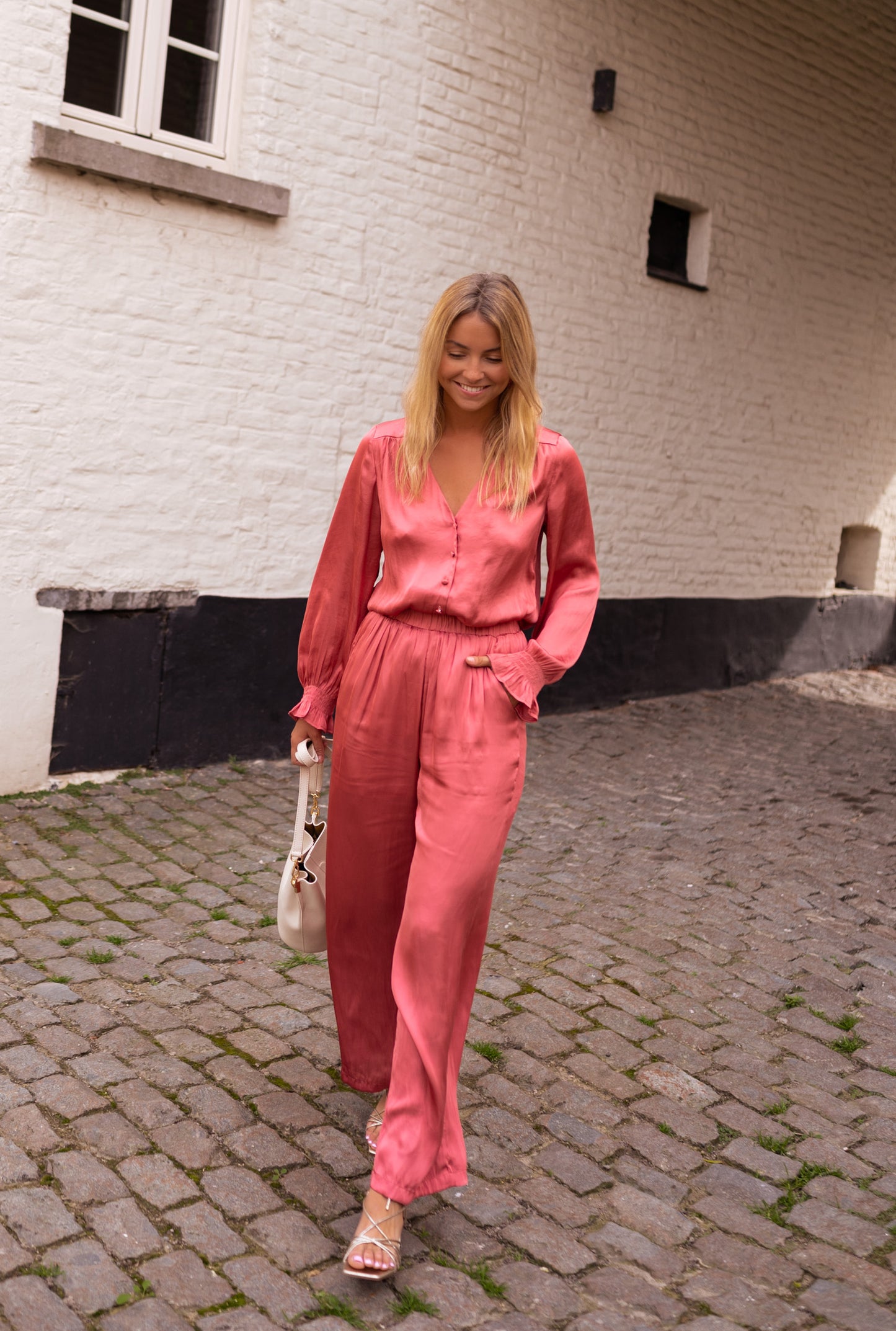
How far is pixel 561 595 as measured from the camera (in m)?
2.94

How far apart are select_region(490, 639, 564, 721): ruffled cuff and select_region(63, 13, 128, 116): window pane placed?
4.06m

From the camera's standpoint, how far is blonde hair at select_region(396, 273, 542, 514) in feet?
8.85

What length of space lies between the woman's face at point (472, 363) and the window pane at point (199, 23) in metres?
4.08

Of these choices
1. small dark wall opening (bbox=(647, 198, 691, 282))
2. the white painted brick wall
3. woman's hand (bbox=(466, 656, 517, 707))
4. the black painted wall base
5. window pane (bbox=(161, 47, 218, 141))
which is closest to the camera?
woman's hand (bbox=(466, 656, 517, 707))

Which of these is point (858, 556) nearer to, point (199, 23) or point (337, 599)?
point (199, 23)

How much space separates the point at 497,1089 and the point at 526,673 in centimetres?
130

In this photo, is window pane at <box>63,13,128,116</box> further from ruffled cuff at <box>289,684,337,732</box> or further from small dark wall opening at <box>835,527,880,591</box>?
small dark wall opening at <box>835,527,880,591</box>

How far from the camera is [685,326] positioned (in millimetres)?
8898

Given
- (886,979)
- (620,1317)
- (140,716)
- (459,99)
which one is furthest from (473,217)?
(620,1317)

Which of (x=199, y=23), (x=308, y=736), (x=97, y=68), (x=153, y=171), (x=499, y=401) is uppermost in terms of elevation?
(x=199, y=23)

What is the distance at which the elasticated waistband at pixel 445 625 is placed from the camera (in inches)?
109

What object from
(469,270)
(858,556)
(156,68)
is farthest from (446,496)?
(858,556)

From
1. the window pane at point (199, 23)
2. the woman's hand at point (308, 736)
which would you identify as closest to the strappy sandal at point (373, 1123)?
the woman's hand at point (308, 736)

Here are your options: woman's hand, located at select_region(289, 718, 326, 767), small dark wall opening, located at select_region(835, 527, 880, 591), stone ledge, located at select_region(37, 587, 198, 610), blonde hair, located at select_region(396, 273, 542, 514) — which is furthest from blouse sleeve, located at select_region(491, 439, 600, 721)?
small dark wall opening, located at select_region(835, 527, 880, 591)
